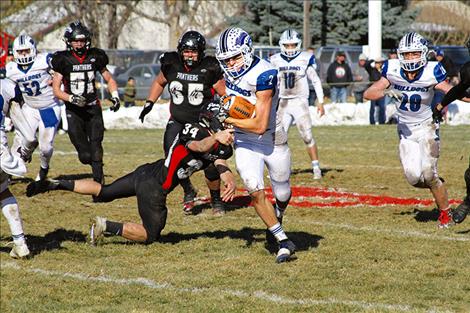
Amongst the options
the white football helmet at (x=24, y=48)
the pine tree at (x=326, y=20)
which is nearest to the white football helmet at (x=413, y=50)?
the white football helmet at (x=24, y=48)

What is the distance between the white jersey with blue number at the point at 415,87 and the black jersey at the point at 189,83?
1.64 m

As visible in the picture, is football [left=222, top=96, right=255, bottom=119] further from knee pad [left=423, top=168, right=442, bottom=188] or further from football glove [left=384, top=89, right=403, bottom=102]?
knee pad [left=423, top=168, right=442, bottom=188]

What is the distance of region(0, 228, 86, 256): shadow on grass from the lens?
26.1 ft

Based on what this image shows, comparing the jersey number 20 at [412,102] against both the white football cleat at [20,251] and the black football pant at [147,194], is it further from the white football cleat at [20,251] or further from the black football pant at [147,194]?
the white football cleat at [20,251]

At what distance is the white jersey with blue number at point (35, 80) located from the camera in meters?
11.2

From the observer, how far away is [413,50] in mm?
8258

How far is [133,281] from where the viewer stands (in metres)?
6.70

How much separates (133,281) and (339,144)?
10433 millimetres

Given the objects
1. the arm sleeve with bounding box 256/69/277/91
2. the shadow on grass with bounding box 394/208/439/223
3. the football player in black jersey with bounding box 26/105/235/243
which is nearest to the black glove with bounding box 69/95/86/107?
the football player in black jersey with bounding box 26/105/235/243

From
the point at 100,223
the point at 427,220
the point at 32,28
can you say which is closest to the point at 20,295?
the point at 100,223

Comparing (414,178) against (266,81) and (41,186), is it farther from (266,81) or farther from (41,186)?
(41,186)

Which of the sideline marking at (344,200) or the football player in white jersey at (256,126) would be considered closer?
the football player in white jersey at (256,126)

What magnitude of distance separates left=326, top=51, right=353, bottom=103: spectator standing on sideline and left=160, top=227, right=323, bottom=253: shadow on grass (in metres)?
15.9

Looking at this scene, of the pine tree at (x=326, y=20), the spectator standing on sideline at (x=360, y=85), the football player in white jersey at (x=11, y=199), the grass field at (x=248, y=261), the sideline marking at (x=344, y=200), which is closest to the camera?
the grass field at (x=248, y=261)
